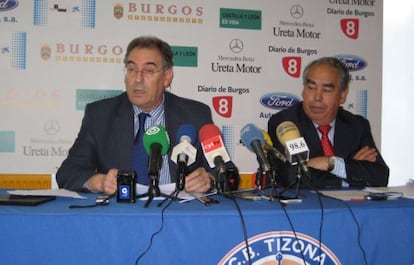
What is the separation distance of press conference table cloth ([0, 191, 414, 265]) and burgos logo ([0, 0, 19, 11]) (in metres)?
2.67

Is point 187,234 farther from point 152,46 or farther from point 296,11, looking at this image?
point 296,11

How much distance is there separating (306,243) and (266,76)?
8.55 feet

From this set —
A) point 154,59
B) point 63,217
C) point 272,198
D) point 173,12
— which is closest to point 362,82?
point 173,12

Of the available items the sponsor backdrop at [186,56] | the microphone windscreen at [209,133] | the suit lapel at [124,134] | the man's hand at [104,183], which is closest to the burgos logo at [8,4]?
the sponsor backdrop at [186,56]

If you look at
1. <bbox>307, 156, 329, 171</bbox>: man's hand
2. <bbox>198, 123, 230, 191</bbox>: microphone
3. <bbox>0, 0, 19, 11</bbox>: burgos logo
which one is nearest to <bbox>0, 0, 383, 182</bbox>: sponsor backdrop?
<bbox>0, 0, 19, 11</bbox>: burgos logo

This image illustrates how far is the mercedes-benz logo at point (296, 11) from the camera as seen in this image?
13.2ft

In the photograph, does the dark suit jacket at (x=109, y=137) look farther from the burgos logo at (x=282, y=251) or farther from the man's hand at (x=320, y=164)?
the burgos logo at (x=282, y=251)

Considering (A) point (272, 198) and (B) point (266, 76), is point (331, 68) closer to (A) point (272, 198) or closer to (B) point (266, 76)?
(B) point (266, 76)

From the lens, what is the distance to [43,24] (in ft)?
11.8

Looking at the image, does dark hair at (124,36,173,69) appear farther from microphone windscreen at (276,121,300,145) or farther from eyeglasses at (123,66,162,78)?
microphone windscreen at (276,121,300,145)

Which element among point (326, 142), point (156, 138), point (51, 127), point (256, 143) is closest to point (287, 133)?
point (256, 143)

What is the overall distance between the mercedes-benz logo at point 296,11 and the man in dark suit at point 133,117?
1.93 m

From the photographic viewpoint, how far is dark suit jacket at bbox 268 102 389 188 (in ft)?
7.63

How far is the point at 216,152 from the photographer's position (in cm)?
171
